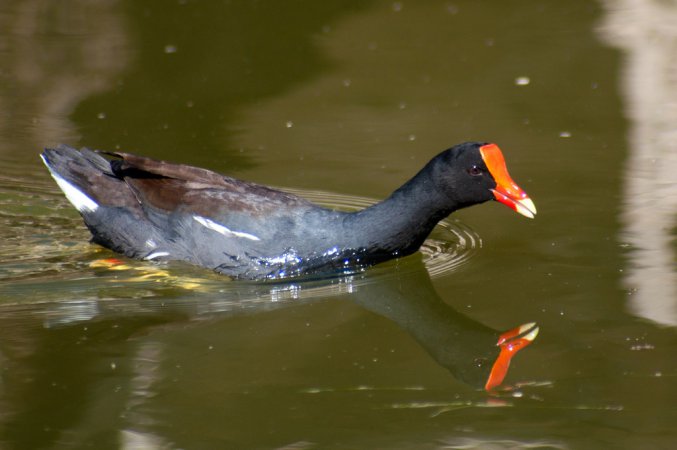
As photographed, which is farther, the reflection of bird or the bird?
the bird

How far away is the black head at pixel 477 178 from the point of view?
5.29 meters

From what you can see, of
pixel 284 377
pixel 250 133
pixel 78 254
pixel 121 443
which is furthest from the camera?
pixel 250 133

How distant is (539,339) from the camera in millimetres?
4633

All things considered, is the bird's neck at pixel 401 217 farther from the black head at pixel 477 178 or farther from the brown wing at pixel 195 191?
the brown wing at pixel 195 191

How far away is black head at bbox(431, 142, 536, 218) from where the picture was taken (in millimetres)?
5285

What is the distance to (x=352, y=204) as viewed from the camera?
6.36 m

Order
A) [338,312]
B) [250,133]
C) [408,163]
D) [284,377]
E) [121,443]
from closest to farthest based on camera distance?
[121,443], [284,377], [338,312], [408,163], [250,133]

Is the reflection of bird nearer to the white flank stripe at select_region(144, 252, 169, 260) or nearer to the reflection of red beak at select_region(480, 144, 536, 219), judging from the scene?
the reflection of red beak at select_region(480, 144, 536, 219)

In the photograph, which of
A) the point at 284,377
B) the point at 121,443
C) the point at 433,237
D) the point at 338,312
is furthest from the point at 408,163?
the point at 121,443

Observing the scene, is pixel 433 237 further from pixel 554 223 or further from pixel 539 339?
pixel 539 339

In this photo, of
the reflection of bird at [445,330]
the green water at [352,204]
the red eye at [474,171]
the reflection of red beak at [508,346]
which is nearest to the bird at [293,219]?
the red eye at [474,171]

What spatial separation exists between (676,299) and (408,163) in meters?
2.35

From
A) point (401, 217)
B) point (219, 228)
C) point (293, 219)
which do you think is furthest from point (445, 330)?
point (219, 228)

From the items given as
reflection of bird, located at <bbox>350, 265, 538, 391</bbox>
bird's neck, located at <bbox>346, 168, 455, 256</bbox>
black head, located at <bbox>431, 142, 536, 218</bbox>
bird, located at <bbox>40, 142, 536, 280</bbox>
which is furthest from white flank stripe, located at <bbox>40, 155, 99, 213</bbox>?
black head, located at <bbox>431, 142, 536, 218</bbox>
